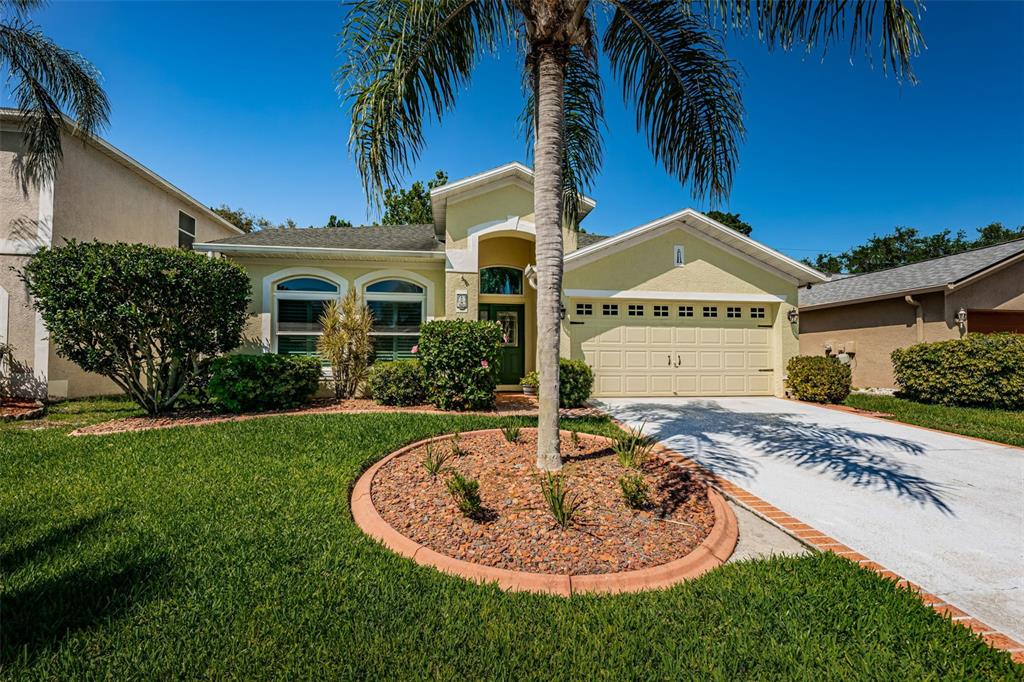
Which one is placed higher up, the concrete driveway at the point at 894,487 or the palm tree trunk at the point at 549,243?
the palm tree trunk at the point at 549,243

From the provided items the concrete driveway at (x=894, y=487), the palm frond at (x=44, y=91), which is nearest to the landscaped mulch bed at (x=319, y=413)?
the concrete driveway at (x=894, y=487)

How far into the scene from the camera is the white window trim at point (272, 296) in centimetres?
1057

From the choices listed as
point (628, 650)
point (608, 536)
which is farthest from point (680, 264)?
point (628, 650)

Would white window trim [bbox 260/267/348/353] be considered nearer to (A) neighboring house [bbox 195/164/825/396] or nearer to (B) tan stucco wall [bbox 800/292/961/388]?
(A) neighboring house [bbox 195/164/825/396]

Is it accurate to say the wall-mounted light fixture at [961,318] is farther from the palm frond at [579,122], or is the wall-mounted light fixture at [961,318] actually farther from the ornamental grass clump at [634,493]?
the ornamental grass clump at [634,493]

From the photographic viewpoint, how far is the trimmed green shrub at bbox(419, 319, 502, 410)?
841 centimetres

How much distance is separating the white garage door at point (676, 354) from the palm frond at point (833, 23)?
7.04m

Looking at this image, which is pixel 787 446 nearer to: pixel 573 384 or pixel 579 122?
pixel 573 384

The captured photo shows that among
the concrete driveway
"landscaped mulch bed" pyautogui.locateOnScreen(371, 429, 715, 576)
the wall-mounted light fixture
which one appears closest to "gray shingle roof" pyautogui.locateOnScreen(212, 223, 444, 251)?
the concrete driveway

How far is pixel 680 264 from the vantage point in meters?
11.3

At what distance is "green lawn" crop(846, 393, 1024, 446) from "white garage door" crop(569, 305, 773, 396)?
260 centimetres

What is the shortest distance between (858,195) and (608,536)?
945 inches

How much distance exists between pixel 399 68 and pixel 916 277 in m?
18.8

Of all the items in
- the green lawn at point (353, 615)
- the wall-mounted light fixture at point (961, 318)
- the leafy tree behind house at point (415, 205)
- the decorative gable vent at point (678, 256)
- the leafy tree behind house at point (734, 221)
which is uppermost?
the leafy tree behind house at point (734, 221)
